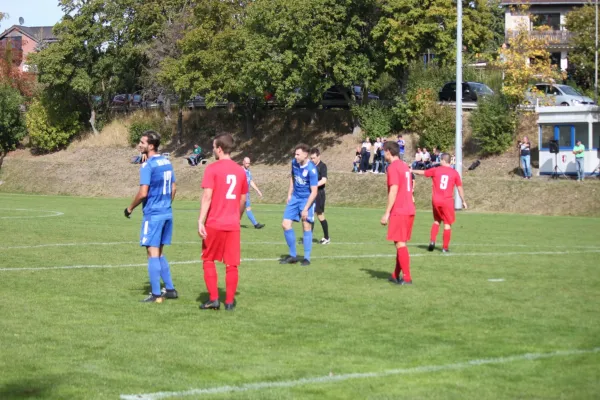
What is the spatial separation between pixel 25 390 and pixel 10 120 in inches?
2537

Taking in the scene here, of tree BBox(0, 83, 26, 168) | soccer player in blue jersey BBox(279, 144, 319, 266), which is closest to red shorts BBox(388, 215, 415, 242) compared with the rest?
soccer player in blue jersey BBox(279, 144, 319, 266)

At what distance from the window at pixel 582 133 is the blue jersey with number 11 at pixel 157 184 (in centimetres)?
3337

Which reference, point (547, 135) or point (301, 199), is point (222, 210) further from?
point (547, 135)

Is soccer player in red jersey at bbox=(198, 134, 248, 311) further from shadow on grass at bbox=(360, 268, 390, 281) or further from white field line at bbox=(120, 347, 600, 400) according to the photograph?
shadow on grass at bbox=(360, 268, 390, 281)

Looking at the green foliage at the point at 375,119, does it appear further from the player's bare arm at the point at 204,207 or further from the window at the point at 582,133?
the player's bare arm at the point at 204,207

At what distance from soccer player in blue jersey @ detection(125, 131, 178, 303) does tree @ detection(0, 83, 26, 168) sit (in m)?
58.3

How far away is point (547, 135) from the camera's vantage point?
4291 cm

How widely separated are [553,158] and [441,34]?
444 inches

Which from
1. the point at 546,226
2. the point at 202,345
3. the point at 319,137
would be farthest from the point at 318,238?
the point at 319,137

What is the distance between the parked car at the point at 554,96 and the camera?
1854 inches

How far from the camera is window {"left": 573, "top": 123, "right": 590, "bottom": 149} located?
41375 mm

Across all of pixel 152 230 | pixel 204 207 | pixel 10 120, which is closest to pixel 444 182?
pixel 152 230

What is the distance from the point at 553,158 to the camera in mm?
41969

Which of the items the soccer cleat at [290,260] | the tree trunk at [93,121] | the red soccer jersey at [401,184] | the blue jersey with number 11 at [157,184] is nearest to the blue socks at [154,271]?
the blue jersey with number 11 at [157,184]
